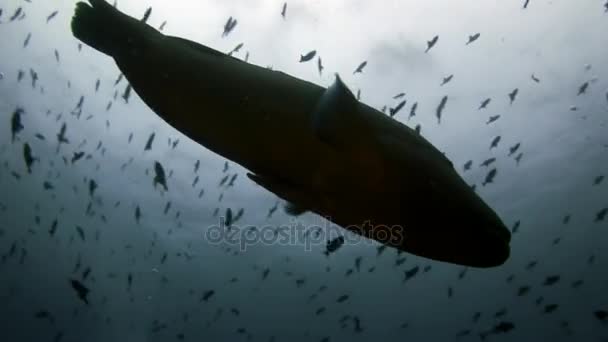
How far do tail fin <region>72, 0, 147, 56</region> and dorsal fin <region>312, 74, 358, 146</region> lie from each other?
0.64 metres

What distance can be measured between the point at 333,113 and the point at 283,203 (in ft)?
2.67

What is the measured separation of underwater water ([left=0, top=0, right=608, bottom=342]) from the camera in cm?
1416

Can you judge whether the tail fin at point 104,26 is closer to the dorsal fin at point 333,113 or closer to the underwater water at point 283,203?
the dorsal fin at point 333,113

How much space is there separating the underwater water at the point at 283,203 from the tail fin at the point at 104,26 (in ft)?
21.5

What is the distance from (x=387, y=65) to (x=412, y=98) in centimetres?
246

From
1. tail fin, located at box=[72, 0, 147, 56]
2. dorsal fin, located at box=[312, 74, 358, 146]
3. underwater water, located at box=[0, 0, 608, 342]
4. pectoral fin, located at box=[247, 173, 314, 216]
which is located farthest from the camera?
underwater water, located at box=[0, 0, 608, 342]

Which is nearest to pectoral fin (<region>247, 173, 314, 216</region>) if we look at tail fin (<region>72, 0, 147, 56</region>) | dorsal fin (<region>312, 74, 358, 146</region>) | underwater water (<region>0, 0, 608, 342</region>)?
dorsal fin (<region>312, 74, 358, 146</region>)

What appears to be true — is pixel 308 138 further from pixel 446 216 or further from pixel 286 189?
Result: pixel 446 216

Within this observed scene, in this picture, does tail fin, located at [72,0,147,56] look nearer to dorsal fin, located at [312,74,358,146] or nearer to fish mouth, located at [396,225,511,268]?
dorsal fin, located at [312,74,358,146]

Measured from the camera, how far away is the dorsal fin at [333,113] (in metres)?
1.09

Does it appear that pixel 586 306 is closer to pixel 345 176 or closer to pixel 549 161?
pixel 549 161

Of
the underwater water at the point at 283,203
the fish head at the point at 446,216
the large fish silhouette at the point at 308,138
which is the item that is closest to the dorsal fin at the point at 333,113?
the large fish silhouette at the point at 308,138

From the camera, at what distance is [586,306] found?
1772 inches

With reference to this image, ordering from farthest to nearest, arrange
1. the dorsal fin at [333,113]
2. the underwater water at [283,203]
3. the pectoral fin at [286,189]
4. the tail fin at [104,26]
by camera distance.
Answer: the underwater water at [283,203]
the pectoral fin at [286,189]
the tail fin at [104,26]
the dorsal fin at [333,113]
